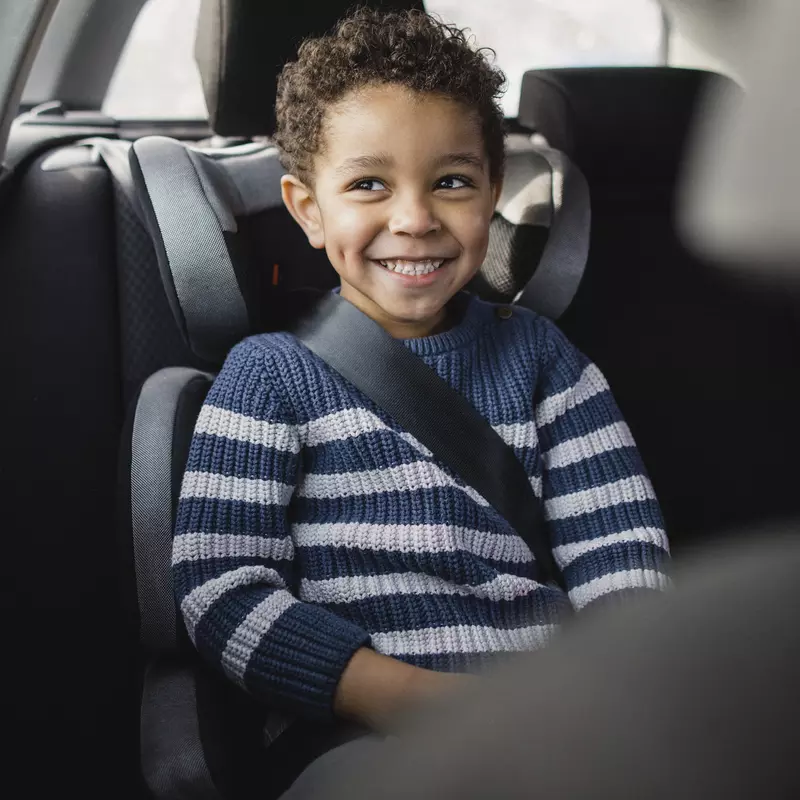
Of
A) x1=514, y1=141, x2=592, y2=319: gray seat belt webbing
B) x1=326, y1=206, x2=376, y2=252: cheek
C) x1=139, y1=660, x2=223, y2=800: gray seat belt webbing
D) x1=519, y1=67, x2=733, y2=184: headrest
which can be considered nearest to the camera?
x1=139, y1=660, x2=223, y2=800: gray seat belt webbing

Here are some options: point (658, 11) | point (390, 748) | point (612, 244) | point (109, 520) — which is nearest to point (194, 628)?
point (109, 520)

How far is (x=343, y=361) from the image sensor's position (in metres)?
1.35

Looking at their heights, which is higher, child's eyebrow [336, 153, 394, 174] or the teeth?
child's eyebrow [336, 153, 394, 174]

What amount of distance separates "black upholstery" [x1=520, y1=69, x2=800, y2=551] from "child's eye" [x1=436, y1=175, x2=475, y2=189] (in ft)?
1.75

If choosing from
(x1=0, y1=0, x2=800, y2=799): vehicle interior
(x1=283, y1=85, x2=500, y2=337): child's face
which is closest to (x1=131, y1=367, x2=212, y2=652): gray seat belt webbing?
(x1=0, y1=0, x2=800, y2=799): vehicle interior

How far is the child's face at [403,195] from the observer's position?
1278 mm

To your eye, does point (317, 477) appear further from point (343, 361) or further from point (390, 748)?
point (390, 748)

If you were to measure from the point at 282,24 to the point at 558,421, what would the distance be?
0.75m

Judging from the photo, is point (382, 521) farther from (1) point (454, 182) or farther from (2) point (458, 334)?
(1) point (454, 182)

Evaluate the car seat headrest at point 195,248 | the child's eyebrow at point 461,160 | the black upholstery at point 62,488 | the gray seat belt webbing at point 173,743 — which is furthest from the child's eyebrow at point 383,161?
the gray seat belt webbing at point 173,743

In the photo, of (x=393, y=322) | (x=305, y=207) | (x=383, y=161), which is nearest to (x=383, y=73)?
(x=383, y=161)

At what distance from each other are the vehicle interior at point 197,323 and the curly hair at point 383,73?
0.55ft

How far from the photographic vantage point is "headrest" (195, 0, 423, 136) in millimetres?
1569

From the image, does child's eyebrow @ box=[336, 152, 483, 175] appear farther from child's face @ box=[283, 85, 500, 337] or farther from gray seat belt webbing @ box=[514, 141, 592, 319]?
gray seat belt webbing @ box=[514, 141, 592, 319]
